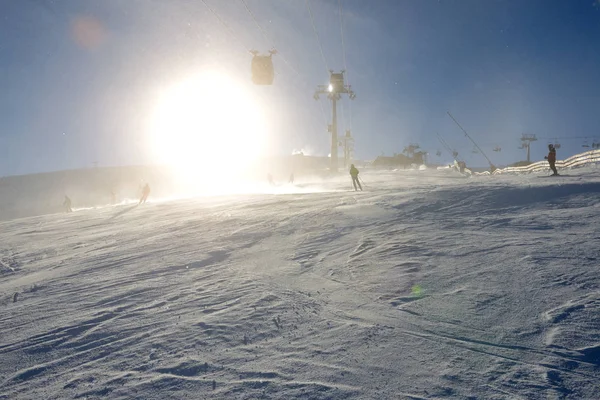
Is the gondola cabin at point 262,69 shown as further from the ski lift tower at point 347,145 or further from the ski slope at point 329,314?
the ski lift tower at point 347,145

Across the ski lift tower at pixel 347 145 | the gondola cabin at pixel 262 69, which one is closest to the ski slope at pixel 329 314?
the gondola cabin at pixel 262 69

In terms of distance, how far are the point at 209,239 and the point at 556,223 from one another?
27.5ft

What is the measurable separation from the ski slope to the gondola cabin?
12.9m

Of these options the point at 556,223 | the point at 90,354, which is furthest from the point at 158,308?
the point at 556,223

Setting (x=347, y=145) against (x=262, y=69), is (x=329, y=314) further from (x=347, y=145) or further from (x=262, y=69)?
(x=347, y=145)

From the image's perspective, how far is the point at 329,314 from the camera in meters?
5.24

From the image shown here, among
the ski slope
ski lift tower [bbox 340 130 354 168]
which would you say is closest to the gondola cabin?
the ski slope

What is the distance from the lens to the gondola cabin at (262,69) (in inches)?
822

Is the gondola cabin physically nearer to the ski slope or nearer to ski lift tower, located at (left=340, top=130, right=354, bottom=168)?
the ski slope

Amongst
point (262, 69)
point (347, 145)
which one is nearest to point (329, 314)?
point (262, 69)

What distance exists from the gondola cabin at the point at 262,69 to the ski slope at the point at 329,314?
12942mm

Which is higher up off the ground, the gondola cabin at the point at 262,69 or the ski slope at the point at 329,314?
the gondola cabin at the point at 262,69

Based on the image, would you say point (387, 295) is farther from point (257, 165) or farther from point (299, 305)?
point (257, 165)

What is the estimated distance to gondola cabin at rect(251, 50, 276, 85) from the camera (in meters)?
20.9
